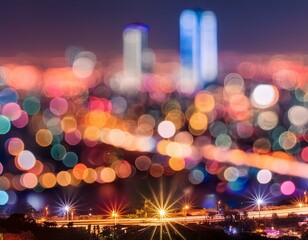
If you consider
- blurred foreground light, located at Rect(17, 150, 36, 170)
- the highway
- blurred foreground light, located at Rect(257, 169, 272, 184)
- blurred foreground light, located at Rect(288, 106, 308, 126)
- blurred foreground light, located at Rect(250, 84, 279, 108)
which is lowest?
the highway

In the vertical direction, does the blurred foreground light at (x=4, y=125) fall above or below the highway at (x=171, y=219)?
above

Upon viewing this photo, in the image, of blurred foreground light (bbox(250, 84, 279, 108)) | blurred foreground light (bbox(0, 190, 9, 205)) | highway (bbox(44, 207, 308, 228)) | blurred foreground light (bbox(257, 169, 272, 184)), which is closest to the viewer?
highway (bbox(44, 207, 308, 228))

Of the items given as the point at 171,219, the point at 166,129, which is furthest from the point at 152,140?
the point at 171,219

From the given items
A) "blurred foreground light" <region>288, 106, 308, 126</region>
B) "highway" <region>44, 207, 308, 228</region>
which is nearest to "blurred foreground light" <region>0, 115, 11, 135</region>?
"blurred foreground light" <region>288, 106, 308, 126</region>

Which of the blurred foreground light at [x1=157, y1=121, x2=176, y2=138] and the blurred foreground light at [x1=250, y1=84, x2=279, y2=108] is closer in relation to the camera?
the blurred foreground light at [x1=157, y1=121, x2=176, y2=138]

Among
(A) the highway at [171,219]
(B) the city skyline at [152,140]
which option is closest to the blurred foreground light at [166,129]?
(B) the city skyline at [152,140]

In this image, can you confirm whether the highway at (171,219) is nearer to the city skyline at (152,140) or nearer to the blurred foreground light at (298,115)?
the city skyline at (152,140)

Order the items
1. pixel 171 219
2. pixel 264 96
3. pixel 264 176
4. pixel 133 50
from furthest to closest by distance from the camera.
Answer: pixel 133 50 < pixel 264 96 < pixel 264 176 < pixel 171 219

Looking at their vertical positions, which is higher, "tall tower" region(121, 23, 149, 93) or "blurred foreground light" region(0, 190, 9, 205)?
"tall tower" region(121, 23, 149, 93)

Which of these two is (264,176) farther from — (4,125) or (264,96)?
(264,96)

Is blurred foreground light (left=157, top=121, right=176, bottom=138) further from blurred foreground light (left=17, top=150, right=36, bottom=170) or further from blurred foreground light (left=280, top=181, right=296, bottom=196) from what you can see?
blurred foreground light (left=280, top=181, right=296, bottom=196)

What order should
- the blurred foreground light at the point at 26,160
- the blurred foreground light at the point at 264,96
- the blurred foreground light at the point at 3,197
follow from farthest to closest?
the blurred foreground light at the point at 264,96 → the blurred foreground light at the point at 26,160 → the blurred foreground light at the point at 3,197

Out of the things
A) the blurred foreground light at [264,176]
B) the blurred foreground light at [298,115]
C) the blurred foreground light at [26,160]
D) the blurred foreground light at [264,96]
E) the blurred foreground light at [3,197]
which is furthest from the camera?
the blurred foreground light at [264,96]
